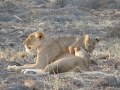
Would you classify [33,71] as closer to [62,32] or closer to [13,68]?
[13,68]

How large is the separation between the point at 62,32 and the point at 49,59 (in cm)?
737

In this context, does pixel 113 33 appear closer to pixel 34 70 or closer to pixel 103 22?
pixel 103 22

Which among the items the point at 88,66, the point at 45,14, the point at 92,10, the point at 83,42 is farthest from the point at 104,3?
the point at 88,66

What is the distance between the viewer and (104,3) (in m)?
24.3

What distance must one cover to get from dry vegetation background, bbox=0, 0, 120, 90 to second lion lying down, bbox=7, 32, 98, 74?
0.28 meters

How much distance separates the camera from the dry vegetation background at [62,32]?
298 inches

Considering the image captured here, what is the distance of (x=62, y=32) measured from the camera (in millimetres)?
16609

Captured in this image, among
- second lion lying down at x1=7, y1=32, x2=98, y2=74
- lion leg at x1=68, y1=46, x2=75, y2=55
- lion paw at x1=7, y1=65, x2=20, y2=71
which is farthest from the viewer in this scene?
lion leg at x1=68, y1=46, x2=75, y2=55

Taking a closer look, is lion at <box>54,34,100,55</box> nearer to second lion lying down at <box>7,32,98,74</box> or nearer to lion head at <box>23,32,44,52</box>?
second lion lying down at <box>7,32,98,74</box>

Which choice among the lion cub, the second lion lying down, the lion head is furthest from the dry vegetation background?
the lion head

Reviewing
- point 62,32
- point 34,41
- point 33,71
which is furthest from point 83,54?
point 62,32

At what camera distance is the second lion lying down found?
8.71 meters

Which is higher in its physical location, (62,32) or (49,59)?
(49,59)

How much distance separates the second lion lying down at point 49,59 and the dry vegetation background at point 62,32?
28cm
